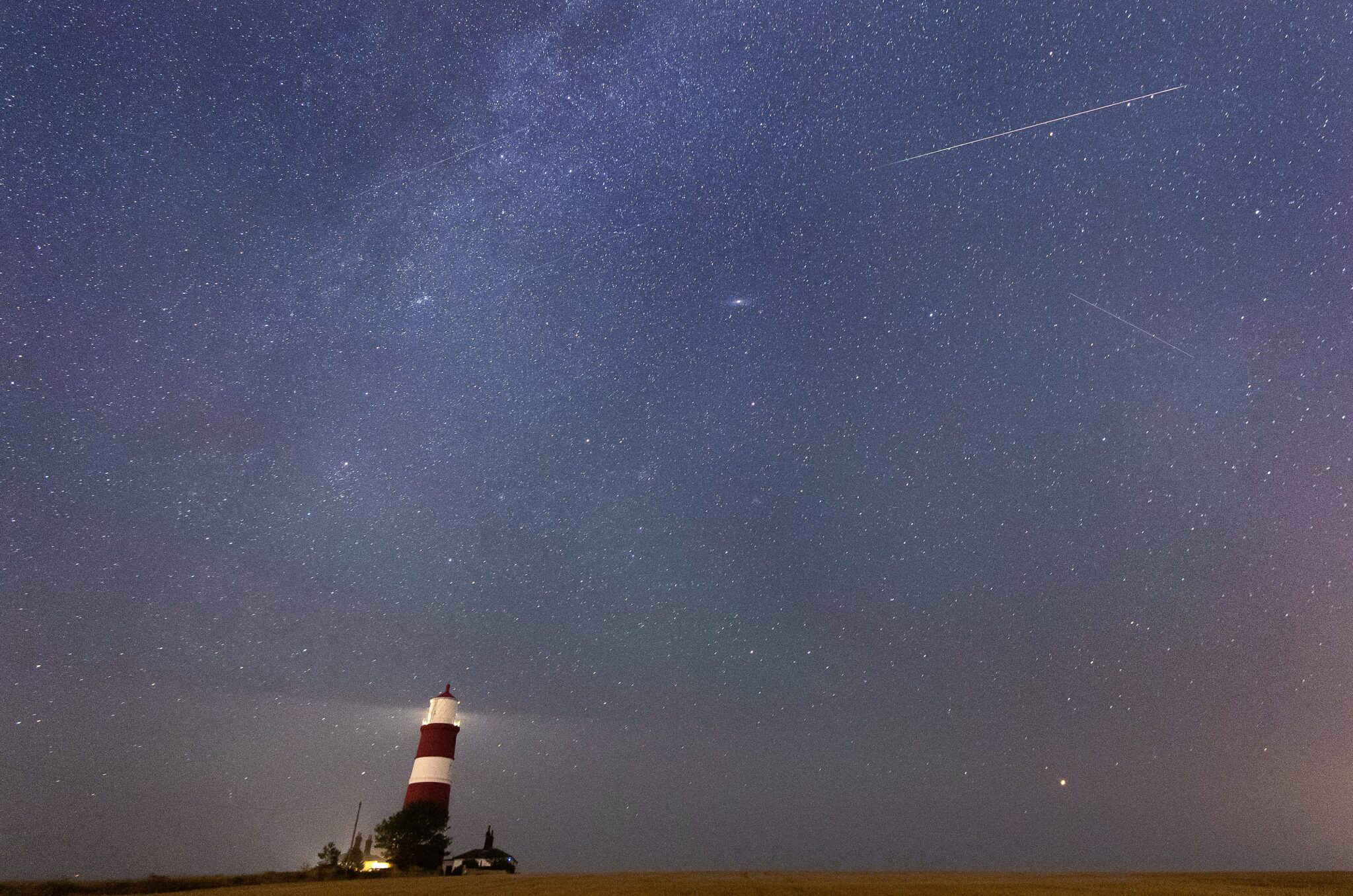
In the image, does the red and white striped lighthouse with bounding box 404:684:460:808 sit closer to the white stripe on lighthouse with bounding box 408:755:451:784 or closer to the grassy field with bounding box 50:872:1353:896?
the white stripe on lighthouse with bounding box 408:755:451:784

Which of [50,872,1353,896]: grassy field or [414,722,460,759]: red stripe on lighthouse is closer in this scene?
[50,872,1353,896]: grassy field

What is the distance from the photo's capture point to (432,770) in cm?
5762

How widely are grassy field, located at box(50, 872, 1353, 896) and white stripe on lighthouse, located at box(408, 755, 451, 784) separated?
1685cm

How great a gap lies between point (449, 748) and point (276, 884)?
24.3 metres

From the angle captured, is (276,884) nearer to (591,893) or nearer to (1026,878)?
(591,893)

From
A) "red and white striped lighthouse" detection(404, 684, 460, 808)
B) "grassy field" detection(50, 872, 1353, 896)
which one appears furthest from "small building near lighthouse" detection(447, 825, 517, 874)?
"grassy field" detection(50, 872, 1353, 896)

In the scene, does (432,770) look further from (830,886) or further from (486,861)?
(830,886)

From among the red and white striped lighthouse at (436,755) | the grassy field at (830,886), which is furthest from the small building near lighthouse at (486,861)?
the grassy field at (830,886)

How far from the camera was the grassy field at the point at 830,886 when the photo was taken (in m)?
27.3

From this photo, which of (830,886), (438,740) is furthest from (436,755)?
(830,886)

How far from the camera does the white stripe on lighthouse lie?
188ft

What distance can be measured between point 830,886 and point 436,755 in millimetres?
36326

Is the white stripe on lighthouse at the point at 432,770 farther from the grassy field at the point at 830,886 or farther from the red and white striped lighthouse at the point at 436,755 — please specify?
the grassy field at the point at 830,886

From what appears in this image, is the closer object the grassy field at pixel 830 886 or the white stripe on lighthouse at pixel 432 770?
the grassy field at pixel 830 886
